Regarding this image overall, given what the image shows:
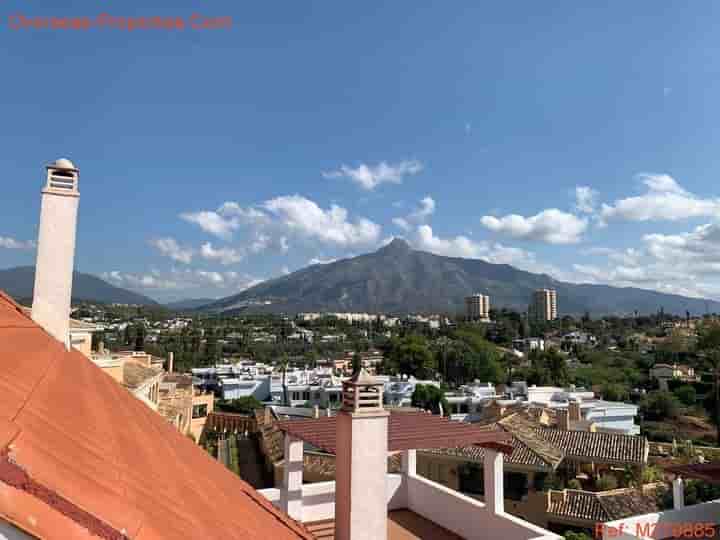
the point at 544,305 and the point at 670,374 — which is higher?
the point at 544,305

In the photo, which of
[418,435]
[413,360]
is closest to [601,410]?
[413,360]

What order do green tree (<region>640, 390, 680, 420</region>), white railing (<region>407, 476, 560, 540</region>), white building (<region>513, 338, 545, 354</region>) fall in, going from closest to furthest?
white railing (<region>407, 476, 560, 540</region>) < green tree (<region>640, 390, 680, 420</region>) < white building (<region>513, 338, 545, 354</region>)

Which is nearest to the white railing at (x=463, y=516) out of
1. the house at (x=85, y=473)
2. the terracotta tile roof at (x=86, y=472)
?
the house at (x=85, y=473)

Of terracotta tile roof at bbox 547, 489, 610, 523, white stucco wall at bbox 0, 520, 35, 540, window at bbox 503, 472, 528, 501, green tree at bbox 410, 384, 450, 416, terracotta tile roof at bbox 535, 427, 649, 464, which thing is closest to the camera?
white stucco wall at bbox 0, 520, 35, 540

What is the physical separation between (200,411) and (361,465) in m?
23.6

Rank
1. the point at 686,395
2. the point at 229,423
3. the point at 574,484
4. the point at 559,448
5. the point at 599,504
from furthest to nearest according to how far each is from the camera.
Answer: the point at 686,395
the point at 229,423
the point at 559,448
the point at 574,484
the point at 599,504

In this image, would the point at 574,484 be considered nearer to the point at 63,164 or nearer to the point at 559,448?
the point at 559,448

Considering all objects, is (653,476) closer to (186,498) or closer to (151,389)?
(151,389)

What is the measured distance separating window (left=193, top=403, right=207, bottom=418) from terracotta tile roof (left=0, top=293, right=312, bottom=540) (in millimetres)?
22994

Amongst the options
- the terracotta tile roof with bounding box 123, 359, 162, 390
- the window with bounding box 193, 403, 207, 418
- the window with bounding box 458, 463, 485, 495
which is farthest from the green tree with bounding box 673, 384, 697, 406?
the terracotta tile roof with bounding box 123, 359, 162, 390

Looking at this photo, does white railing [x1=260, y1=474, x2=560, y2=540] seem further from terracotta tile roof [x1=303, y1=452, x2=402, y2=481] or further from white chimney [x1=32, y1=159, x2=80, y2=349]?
terracotta tile roof [x1=303, y1=452, x2=402, y2=481]

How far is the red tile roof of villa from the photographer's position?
4.86 m

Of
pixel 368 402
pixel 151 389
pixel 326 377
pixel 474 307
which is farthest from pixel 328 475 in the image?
pixel 474 307

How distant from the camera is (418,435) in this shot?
5137 millimetres
